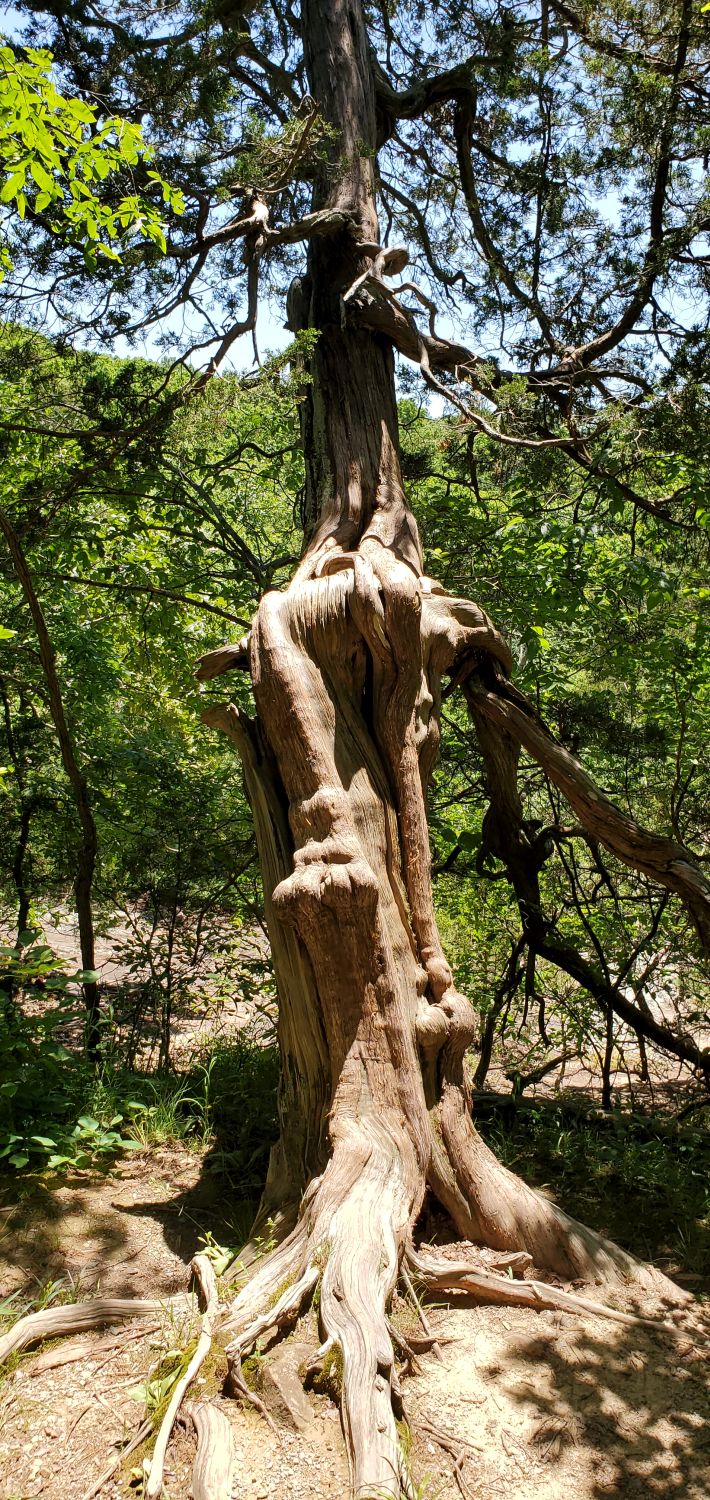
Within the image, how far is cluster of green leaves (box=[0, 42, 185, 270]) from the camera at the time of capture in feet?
9.91

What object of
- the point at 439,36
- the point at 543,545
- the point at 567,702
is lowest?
the point at 567,702

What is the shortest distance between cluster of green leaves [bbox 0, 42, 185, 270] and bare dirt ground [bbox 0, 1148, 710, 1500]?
12.0 feet

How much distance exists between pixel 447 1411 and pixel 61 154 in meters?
4.33

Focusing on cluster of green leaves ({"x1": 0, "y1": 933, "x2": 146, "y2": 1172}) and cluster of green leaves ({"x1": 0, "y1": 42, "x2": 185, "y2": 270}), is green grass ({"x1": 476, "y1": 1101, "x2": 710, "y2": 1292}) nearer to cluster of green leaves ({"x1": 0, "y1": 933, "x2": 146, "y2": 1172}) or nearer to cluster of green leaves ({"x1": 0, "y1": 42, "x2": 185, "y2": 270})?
cluster of green leaves ({"x1": 0, "y1": 933, "x2": 146, "y2": 1172})

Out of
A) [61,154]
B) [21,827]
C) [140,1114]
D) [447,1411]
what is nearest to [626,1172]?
[447,1411]

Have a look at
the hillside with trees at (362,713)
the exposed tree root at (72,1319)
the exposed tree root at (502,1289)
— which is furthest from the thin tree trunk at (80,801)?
the exposed tree root at (502,1289)

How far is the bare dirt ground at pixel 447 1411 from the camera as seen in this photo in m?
2.29

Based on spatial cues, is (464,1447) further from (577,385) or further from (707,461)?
(577,385)

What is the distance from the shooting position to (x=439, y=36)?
240 inches

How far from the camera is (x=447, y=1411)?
266 centimetres

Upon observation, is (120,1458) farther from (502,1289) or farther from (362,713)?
(362,713)

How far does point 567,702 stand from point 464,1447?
439 centimetres

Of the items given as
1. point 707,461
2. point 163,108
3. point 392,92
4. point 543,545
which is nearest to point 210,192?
point 163,108

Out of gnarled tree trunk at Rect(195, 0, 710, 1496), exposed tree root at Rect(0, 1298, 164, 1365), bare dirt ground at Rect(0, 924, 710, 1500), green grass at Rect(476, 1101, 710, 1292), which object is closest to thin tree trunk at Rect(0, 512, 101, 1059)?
gnarled tree trunk at Rect(195, 0, 710, 1496)
